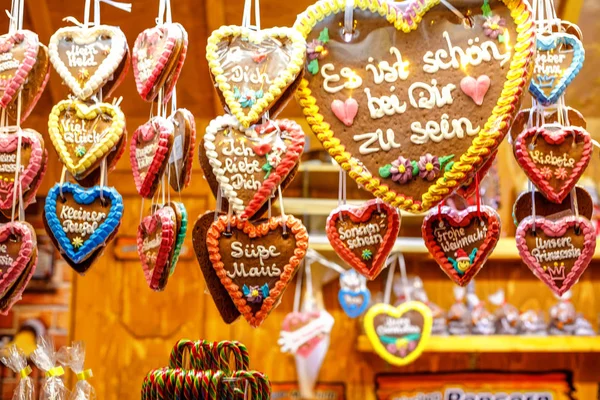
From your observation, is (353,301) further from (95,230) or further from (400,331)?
(95,230)

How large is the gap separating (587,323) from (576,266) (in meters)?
1.72

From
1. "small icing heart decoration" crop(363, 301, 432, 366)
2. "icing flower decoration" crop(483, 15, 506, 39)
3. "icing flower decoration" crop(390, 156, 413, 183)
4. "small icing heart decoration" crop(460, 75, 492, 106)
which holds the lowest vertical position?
"small icing heart decoration" crop(363, 301, 432, 366)

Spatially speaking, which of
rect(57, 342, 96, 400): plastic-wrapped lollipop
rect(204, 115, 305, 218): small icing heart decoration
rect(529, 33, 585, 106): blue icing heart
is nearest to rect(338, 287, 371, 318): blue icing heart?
rect(57, 342, 96, 400): plastic-wrapped lollipop

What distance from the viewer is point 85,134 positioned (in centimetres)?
144

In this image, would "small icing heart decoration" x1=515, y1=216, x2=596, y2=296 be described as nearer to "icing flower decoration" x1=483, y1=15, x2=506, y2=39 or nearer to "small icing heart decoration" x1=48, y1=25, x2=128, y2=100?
"icing flower decoration" x1=483, y1=15, x2=506, y2=39

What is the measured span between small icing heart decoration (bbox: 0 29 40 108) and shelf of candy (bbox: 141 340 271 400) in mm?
639

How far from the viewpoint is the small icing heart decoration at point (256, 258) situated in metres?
1.31

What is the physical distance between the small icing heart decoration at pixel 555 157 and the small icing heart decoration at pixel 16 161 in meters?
1.02

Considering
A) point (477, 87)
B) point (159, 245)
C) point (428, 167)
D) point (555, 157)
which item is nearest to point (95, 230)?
point (159, 245)

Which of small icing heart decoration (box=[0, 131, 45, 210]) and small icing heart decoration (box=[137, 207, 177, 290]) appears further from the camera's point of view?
small icing heart decoration (box=[0, 131, 45, 210])

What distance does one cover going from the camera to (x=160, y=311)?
320 centimetres

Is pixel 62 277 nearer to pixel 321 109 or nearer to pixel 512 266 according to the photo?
pixel 512 266

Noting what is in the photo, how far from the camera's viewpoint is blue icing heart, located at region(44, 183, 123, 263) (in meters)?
1.42

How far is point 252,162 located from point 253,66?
0.18m
